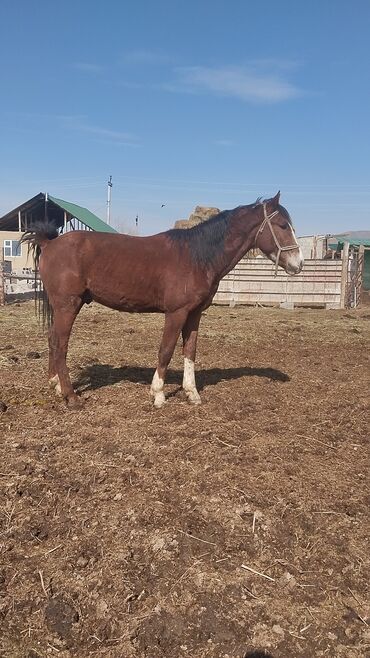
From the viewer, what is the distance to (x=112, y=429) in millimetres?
4773

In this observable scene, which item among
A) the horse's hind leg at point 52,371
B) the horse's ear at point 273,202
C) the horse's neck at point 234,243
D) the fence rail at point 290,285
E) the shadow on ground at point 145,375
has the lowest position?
the shadow on ground at point 145,375

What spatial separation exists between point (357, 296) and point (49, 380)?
633 inches

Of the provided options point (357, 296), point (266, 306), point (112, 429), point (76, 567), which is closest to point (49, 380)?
point (112, 429)

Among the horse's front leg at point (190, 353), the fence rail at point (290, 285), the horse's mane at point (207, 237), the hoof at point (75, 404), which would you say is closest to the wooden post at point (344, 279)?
the fence rail at point (290, 285)

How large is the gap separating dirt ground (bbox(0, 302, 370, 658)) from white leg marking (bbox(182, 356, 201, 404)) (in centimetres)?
19

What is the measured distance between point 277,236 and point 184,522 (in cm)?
370

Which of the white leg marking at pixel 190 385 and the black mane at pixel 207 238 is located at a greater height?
the black mane at pixel 207 238

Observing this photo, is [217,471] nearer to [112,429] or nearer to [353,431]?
[112,429]

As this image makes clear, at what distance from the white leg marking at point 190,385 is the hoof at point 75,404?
1.26m

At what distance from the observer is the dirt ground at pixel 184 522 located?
2.35 metres

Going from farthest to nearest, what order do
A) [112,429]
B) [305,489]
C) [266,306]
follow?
[266,306], [112,429], [305,489]

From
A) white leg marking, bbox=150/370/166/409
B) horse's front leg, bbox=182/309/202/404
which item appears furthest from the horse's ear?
white leg marking, bbox=150/370/166/409

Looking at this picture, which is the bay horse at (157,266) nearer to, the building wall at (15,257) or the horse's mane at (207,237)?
the horse's mane at (207,237)

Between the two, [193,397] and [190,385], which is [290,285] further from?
[193,397]
